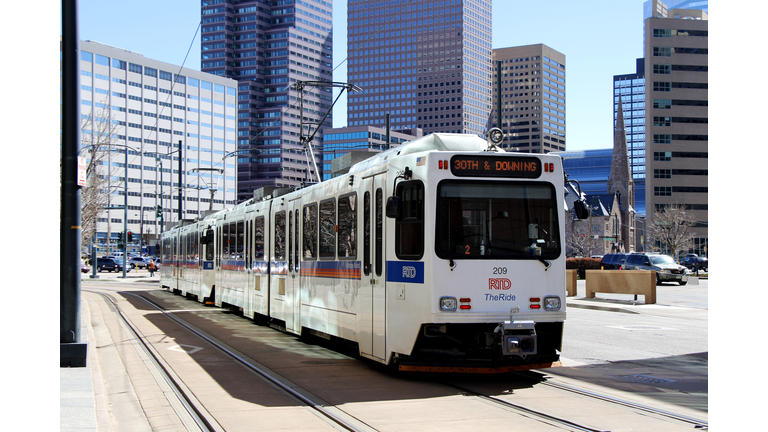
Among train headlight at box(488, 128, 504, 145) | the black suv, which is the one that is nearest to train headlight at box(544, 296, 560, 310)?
train headlight at box(488, 128, 504, 145)

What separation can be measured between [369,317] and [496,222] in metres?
2.26

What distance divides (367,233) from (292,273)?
13.5ft

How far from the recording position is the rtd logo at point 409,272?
8.77 meters

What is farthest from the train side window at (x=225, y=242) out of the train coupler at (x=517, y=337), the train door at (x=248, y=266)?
the train coupler at (x=517, y=337)

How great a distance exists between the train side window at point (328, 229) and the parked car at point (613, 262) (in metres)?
31.0

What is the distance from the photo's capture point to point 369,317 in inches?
384

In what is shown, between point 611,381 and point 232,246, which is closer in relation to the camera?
point 611,381

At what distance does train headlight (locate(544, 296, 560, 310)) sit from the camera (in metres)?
8.88

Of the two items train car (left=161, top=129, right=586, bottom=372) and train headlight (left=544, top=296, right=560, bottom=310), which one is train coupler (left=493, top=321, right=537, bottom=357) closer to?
train car (left=161, top=129, right=586, bottom=372)

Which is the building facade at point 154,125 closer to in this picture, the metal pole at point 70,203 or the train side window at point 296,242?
the train side window at point 296,242

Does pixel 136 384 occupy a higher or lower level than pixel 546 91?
lower

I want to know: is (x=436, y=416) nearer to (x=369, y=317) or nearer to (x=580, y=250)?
(x=369, y=317)

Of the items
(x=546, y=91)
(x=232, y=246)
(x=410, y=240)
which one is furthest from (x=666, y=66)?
(x=410, y=240)

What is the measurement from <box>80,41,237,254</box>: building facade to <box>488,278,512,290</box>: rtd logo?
10783 cm
